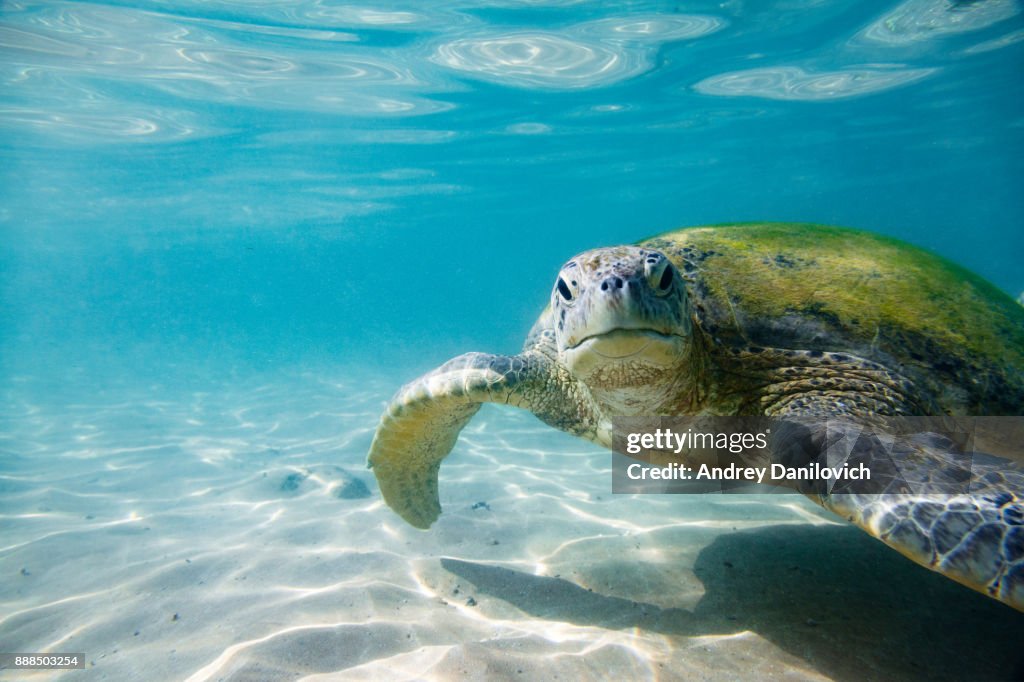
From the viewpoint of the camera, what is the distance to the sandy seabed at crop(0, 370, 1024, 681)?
276 centimetres

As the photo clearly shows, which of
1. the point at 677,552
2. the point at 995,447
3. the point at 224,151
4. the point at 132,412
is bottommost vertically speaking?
the point at 132,412

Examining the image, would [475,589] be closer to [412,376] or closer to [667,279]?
[667,279]

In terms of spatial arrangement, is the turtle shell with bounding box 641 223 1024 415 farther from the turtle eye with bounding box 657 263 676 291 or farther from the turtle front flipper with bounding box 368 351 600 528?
the turtle front flipper with bounding box 368 351 600 528

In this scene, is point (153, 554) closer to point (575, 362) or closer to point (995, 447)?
point (575, 362)

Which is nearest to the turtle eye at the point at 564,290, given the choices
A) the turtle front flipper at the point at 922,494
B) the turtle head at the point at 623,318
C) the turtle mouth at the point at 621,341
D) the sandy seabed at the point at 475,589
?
the turtle head at the point at 623,318

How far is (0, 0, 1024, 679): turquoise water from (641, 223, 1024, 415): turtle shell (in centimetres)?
140

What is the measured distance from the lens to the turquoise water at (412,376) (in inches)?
123

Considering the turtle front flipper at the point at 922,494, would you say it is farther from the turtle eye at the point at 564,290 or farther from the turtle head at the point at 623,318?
the turtle eye at the point at 564,290

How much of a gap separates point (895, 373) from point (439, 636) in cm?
331

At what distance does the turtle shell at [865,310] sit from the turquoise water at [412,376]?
140 centimetres

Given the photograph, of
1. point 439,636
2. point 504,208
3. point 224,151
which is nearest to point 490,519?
point 439,636

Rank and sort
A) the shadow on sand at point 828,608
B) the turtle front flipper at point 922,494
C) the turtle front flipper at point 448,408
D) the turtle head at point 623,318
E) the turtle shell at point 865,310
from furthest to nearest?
the turtle front flipper at point 448,408 → the turtle shell at point 865,310 → the shadow on sand at point 828,608 → the turtle head at point 623,318 → the turtle front flipper at point 922,494

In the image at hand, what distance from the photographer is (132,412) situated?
15641mm

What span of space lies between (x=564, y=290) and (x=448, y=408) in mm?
1651
